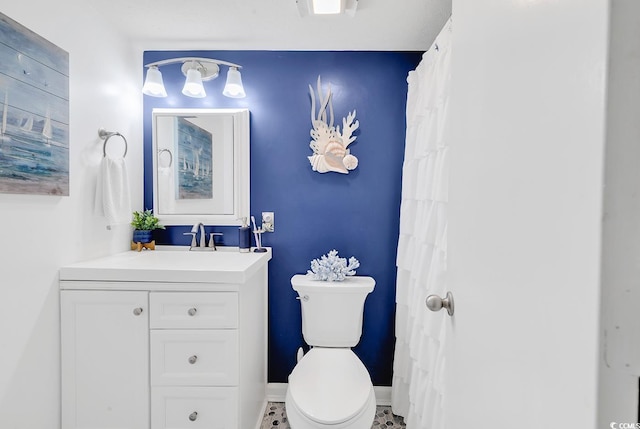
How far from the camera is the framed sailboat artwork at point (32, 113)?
1.16 metres

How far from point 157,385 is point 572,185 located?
5.32ft

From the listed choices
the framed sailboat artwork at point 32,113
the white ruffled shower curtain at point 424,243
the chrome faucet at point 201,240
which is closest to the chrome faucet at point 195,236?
the chrome faucet at point 201,240

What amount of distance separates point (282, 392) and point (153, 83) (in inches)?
80.4

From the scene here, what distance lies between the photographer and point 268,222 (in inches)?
81.9

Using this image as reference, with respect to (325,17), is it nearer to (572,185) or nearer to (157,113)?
(157,113)

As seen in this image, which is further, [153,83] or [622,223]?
[153,83]

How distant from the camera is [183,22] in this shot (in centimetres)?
176

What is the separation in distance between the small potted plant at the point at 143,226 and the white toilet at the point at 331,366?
3.02 feet

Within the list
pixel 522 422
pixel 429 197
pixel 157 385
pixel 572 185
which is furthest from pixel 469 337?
pixel 157 385

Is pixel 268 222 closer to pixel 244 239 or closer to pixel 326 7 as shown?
pixel 244 239

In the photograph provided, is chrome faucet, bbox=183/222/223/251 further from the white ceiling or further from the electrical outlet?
the white ceiling

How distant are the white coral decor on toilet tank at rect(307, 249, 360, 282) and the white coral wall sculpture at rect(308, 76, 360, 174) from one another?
0.54 m

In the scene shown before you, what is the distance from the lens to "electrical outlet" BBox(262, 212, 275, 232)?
6.82ft

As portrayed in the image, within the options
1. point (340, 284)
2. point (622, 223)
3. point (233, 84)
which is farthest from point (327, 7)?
point (622, 223)
